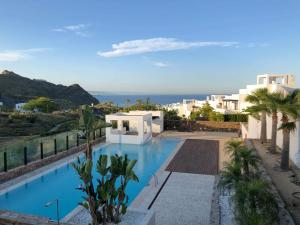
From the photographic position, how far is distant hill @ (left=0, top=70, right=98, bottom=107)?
6856cm

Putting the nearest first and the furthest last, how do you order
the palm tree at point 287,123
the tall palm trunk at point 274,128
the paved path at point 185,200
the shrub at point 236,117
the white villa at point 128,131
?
the paved path at point 185,200, the palm tree at point 287,123, the tall palm trunk at point 274,128, the white villa at point 128,131, the shrub at point 236,117

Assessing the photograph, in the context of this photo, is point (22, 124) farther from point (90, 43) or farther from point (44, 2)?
point (44, 2)

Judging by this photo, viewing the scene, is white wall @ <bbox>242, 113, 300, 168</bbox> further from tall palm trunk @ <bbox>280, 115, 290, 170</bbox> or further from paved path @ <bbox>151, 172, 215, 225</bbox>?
paved path @ <bbox>151, 172, 215, 225</bbox>

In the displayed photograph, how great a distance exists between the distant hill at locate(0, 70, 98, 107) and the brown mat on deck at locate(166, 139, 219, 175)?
55.5 metres

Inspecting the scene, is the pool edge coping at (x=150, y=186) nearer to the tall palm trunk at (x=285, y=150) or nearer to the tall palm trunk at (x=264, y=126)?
the tall palm trunk at (x=285, y=150)

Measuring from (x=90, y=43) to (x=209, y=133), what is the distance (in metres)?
18.3

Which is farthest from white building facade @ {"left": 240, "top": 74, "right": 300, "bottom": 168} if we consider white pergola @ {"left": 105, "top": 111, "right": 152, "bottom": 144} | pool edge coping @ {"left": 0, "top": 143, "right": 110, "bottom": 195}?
pool edge coping @ {"left": 0, "top": 143, "right": 110, "bottom": 195}

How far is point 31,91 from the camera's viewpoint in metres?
82.3

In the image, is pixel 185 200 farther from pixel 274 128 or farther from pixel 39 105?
pixel 39 105

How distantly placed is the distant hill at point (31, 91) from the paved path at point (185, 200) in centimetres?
6090

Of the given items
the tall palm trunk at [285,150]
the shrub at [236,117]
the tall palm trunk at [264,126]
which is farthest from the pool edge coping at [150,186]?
the shrub at [236,117]

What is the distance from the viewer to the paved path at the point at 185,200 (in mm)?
8469

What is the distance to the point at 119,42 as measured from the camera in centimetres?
3183

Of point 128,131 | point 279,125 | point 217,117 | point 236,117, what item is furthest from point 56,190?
point 236,117
